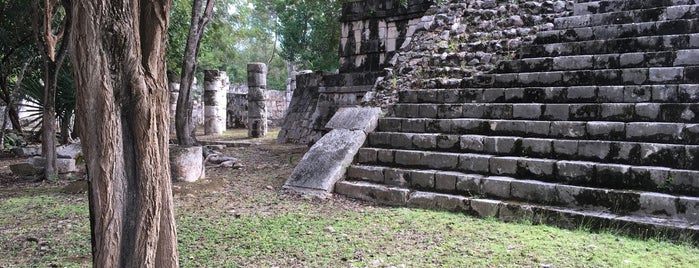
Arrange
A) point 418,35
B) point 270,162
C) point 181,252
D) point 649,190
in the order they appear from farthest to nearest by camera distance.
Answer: point 270,162 < point 418,35 < point 649,190 < point 181,252

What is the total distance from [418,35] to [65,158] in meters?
5.89

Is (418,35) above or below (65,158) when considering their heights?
above

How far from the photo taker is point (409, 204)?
4.80 m

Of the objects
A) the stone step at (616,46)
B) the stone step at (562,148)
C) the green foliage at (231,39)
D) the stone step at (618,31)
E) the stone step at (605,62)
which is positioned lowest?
the stone step at (562,148)

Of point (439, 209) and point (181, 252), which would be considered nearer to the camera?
point (181, 252)

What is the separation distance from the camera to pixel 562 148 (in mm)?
4488

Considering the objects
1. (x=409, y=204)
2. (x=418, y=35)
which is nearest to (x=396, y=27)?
(x=418, y=35)

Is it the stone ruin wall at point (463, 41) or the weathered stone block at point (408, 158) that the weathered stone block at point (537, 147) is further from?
the stone ruin wall at point (463, 41)

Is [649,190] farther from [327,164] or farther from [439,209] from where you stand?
[327,164]

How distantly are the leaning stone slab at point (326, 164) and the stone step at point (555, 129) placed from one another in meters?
0.51

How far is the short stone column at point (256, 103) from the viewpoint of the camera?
49.6ft

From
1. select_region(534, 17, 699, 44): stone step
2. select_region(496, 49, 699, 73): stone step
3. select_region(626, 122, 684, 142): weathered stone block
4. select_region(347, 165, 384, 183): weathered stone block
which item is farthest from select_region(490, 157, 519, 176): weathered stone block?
select_region(534, 17, 699, 44): stone step

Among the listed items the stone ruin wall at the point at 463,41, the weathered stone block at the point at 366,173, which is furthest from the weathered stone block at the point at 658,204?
the stone ruin wall at the point at 463,41

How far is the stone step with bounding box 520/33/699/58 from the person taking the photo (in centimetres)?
520
